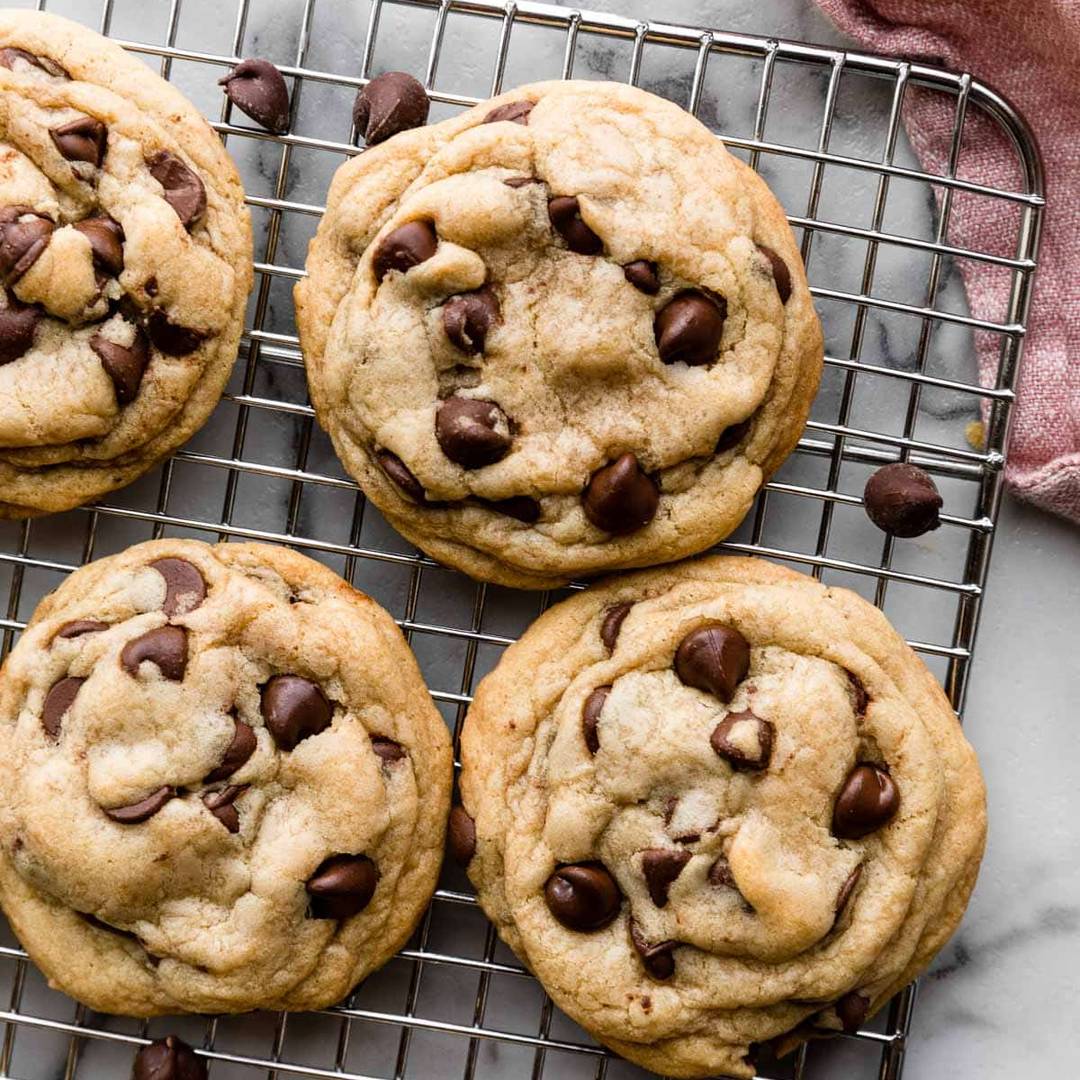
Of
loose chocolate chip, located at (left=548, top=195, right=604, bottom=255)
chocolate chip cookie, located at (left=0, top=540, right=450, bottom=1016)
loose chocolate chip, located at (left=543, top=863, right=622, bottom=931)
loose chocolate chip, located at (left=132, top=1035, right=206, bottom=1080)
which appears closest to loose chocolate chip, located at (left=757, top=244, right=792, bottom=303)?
loose chocolate chip, located at (left=548, top=195, right=604, bottom=255)

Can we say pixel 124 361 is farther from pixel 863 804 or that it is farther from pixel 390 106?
pixel 863 804

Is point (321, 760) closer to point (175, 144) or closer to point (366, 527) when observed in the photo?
point (366, 527)

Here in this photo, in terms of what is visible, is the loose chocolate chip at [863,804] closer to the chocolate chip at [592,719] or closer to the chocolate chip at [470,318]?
the chocolate chip at [592,719]

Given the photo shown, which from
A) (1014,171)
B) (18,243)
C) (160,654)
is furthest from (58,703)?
(1014,171)

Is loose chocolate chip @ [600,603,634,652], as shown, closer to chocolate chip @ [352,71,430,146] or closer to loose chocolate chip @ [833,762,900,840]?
loose chocolate chip @ [833,762,900,840]

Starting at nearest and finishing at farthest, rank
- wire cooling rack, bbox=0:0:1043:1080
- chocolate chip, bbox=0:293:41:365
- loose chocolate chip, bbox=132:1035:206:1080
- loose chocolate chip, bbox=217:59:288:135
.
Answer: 1. chocolate chip, bbox=0:293:41:365
2. loose chocolate chip, bbox=132:1035:206:1080
3. loose chocolate chip, bbox=217:59:288:135
4. wire cooling rack, bbox=0:0:1043:1080

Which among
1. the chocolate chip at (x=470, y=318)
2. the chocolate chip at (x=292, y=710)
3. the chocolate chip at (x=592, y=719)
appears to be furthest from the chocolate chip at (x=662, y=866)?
the chocolate chip at (x=470, y=318)
